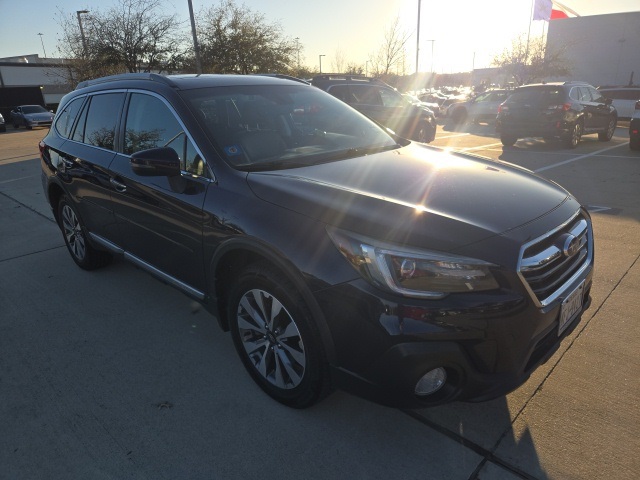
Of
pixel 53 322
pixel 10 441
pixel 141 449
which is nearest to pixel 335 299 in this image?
pixel 141 449

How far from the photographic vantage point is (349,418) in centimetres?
242

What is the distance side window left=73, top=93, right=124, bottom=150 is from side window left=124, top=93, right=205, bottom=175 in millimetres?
233

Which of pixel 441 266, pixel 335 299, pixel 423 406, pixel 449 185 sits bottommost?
pixel 423 406

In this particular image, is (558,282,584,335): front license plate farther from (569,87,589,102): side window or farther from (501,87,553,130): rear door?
(569,87,589,102): side window

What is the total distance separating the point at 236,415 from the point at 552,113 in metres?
11.3

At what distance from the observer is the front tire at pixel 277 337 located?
2.16 metres

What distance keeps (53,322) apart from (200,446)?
200 centimetres

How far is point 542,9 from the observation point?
41906 millimetres

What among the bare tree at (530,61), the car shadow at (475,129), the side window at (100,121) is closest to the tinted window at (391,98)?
the car shadow at (475,129)

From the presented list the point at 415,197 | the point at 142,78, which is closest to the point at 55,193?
the point at 142,78

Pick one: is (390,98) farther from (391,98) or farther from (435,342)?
(435,342)

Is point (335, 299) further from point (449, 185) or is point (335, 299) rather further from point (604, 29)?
point (604, 29)

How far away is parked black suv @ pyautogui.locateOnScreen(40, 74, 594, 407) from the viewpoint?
1.88 metres

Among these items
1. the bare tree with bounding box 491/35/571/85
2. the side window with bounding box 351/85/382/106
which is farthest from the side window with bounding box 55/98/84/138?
the bare tree with bounding box 491/35/571/85
